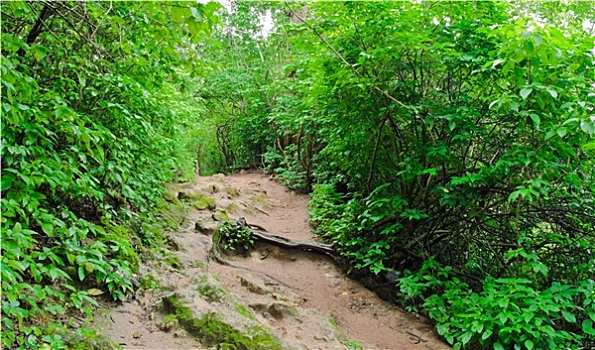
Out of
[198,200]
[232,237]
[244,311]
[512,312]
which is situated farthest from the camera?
[198,200]

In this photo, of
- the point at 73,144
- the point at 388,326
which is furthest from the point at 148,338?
the point at 388,326

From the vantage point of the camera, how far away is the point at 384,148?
5094mm

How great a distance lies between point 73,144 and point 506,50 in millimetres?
3444

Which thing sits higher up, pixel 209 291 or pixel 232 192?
pixel 232 192

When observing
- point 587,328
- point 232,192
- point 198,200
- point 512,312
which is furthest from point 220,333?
point 232,192

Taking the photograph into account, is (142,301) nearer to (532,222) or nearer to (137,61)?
(137,61)

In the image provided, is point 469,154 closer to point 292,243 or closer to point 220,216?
point 292,243

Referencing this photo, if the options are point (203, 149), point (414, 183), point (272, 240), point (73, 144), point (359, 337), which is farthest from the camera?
point (203, 149)

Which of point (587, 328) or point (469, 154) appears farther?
point (469, 154)

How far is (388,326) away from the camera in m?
4.42

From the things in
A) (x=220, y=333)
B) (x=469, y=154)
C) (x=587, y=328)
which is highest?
(x=469, y=154)

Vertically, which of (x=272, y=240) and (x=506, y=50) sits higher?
(x=506, y=50)

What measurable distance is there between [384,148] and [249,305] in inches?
106

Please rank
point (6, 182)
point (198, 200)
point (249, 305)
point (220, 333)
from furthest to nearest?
point (198, 200)
point (249, 305)
point (220, 333)
point (6, 182)
